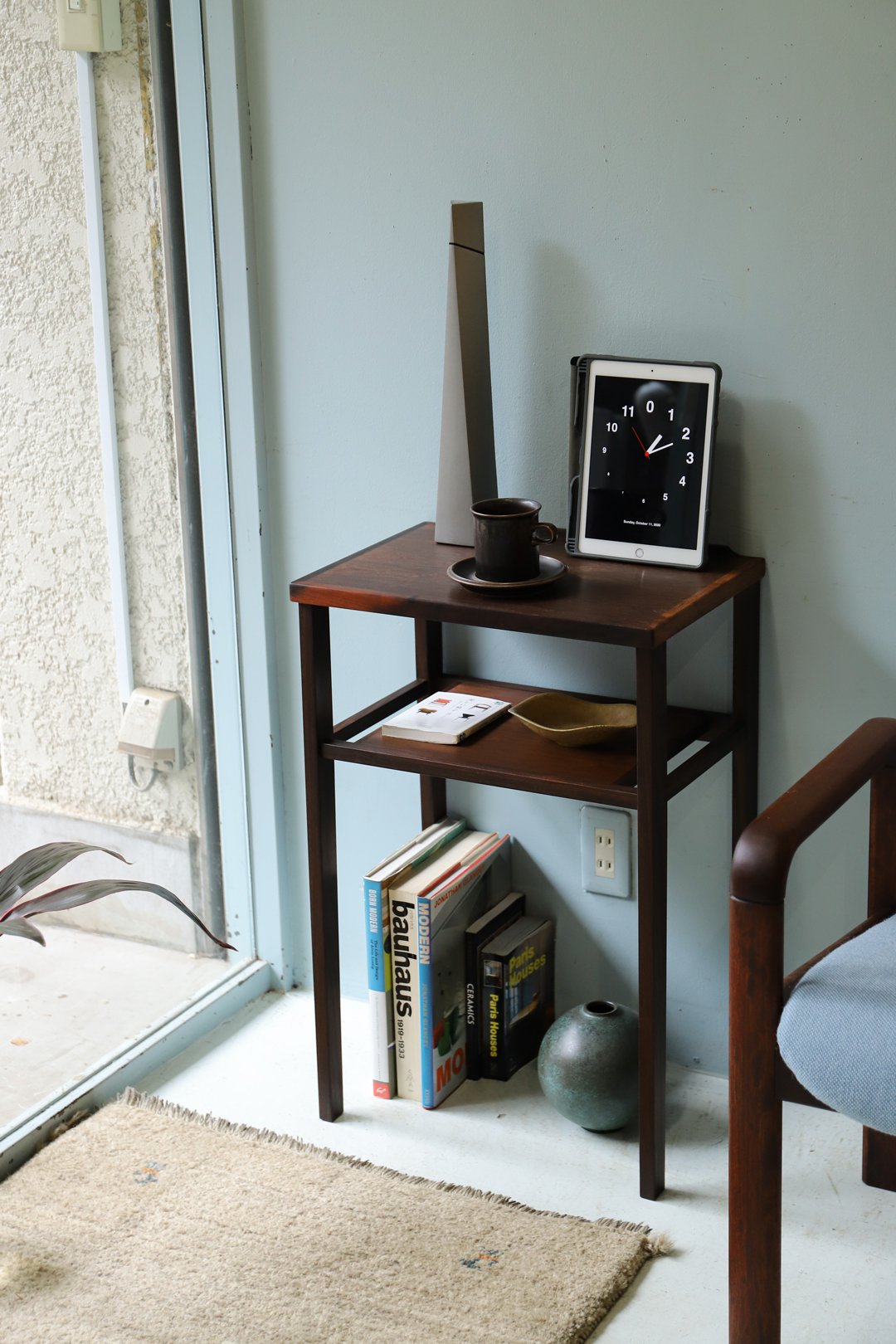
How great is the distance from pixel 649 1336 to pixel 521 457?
104 cm

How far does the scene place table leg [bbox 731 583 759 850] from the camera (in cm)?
172

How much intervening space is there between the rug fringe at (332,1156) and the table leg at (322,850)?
0.27 ft

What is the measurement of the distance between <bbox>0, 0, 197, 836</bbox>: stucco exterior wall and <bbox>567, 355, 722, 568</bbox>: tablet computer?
0.62 meters

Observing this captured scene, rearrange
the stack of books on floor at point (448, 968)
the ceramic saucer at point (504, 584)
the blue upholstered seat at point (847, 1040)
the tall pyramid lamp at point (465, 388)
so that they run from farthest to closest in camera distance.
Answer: the stack of books on floor at point (448, 968), the tall pyramid lamp at point (465, 388), the ceramic saucer at point (504, 584), the blue upholstered seat at point (847, 1040)

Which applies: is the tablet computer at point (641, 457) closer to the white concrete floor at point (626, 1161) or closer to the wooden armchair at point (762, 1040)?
the wooden armchair at point (762, 1040)

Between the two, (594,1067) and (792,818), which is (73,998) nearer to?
(594,1067)

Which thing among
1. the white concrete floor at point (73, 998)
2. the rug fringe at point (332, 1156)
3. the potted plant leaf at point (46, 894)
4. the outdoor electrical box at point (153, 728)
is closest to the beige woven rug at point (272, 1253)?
the rug fringe at point (332, 1156)

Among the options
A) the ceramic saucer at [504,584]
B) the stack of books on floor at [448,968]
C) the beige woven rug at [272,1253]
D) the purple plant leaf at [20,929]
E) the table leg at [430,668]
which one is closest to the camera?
the purple plant leaf at [20,929]

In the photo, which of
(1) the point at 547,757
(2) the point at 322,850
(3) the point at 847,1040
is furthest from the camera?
(2) the point at 322,850

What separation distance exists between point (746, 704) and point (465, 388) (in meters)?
0.52

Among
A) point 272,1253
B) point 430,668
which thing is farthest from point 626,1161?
point 430,668

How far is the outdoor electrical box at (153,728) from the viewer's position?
198 centimetres

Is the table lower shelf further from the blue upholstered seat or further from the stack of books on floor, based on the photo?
the blue upholstered seat

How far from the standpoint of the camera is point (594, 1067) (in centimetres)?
170
